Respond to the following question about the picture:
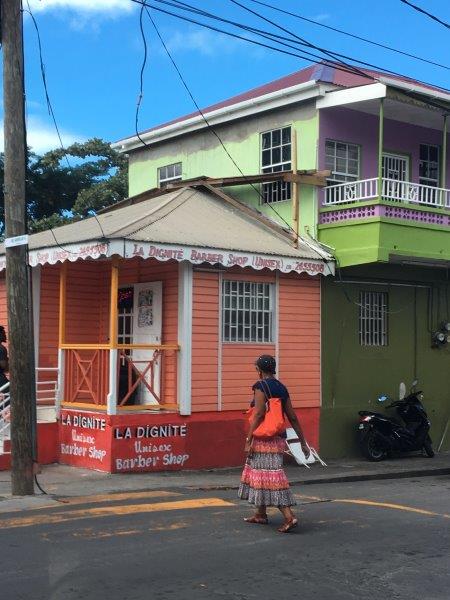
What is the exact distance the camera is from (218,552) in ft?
23.0

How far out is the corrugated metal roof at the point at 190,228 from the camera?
41.4ft

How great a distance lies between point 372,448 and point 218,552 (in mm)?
8143

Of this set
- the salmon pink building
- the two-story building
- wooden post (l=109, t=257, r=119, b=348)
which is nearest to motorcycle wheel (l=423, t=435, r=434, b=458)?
the two-story building

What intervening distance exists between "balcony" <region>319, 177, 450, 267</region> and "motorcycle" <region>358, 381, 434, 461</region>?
109 inches

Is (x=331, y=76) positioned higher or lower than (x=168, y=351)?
higher

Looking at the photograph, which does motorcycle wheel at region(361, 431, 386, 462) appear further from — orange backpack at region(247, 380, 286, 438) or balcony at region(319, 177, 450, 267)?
orange backpack at region(247, 380, 286, 438)

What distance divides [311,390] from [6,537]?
25.7 ft

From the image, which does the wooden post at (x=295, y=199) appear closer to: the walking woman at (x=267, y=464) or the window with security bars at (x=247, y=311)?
the window with security bars at (x=247, y=311)

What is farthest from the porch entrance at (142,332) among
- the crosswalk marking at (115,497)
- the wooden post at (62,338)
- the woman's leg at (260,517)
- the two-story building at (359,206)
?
the woman's leg at (260,517)

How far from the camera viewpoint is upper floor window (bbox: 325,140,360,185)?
15.5 metres

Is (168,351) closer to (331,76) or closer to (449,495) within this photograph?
(449,495)

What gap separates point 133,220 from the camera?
1323cm

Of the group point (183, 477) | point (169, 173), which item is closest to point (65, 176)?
point (169, 173)

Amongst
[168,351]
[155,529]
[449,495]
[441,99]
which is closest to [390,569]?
[155,529]
